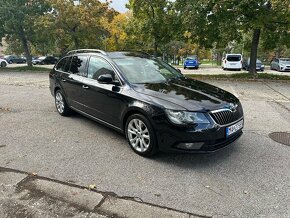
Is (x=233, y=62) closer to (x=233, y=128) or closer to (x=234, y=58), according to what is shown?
(x=234, y=58)

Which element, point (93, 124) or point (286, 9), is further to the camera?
point (286, 9)

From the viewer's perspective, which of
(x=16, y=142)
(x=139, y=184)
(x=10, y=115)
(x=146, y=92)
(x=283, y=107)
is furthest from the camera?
(x=283, y=107)

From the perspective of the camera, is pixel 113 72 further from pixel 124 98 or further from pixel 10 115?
pixel 10 115

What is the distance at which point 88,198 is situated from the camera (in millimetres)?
3145

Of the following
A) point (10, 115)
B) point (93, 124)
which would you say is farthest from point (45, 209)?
point (10, 115)

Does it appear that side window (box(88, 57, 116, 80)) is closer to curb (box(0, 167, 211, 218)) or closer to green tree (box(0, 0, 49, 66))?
curb (box(0, 167, 211, 218))

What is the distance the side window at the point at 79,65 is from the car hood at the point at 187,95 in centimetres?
169

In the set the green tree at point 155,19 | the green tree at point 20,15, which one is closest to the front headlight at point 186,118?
the green tree at point 155,19

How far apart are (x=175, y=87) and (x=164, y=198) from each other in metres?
1.96

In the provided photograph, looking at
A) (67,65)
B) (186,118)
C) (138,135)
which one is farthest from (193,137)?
(67,65)

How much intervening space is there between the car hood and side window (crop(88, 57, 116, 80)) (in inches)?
29.1

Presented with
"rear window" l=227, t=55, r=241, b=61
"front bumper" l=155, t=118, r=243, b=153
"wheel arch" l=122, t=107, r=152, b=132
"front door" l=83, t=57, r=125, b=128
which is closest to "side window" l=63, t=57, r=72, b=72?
"front door" l=83, t=57, r=125, b=128

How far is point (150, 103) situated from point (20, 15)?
65.3 ft

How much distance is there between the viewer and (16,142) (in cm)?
490
